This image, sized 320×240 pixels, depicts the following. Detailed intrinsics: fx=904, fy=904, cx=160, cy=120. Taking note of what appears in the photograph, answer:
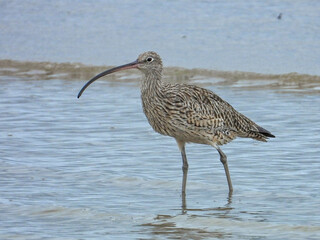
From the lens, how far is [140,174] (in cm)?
874

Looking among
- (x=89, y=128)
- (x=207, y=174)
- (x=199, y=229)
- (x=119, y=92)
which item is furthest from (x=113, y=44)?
(x=199, y=229)

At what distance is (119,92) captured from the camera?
12.9 m

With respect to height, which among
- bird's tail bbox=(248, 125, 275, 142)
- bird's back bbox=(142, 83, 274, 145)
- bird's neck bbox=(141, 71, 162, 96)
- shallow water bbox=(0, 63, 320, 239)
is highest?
bird's neck bbox=(141, 71, 162, 96)

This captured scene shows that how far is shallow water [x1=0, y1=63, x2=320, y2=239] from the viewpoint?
723cm

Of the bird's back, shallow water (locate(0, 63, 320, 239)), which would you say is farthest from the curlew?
shallow water (locate(0, 63, 320, 239))

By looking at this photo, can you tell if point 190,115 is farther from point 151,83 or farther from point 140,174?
point 140,174

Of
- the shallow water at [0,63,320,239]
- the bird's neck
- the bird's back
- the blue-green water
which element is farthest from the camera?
the bird's neck

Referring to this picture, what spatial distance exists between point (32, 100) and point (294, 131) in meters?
4.01

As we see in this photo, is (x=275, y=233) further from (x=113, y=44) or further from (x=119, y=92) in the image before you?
(x=113, y=44)

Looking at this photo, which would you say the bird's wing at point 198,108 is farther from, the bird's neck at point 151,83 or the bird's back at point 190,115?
the bird's neck at point 151,83

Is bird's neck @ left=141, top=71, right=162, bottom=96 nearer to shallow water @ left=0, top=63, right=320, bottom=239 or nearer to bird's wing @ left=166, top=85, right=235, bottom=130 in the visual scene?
bird's wing @ left=166, top=85, right=235, bottom=130

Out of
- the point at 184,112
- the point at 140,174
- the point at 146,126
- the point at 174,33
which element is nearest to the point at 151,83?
→ the point at 184,112

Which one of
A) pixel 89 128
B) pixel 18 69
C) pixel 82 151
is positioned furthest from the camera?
pixel 18 69

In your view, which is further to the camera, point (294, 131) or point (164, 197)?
point (294, 131)
